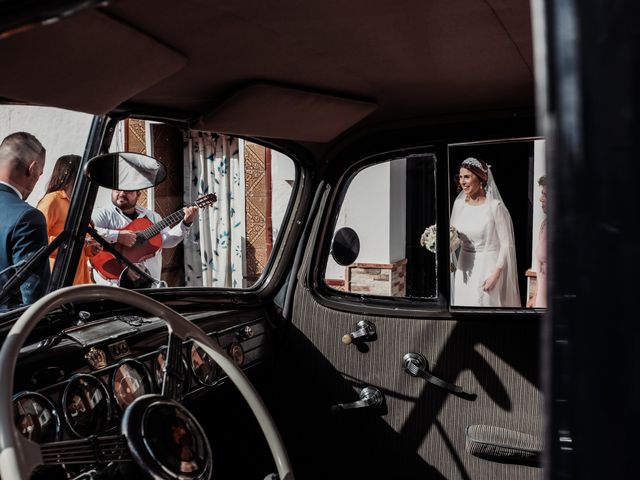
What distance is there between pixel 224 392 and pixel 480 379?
0.93 metres

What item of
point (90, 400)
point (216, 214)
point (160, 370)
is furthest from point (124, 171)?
point (216, 214)

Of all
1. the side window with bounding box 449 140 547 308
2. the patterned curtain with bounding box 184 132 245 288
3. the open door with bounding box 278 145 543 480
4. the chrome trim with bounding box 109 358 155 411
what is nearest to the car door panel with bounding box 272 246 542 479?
the open door with bounding box 278 145 543 480

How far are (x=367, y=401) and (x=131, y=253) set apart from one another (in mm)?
1048

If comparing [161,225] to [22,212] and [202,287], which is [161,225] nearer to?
[202,287]

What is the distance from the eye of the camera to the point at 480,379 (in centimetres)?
255

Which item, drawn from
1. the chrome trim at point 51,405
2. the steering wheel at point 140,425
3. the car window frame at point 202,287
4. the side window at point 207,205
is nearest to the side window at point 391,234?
the car window frame at point 202,287

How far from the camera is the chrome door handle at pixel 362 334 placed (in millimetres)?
2707

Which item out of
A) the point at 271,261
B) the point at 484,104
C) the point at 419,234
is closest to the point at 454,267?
the point at 419,234

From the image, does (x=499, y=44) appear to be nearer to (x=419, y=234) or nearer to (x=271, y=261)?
(x=419, y=234)

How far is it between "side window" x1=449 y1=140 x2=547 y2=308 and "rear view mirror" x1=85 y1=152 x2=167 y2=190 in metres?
1.11

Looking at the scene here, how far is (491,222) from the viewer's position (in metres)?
2.60

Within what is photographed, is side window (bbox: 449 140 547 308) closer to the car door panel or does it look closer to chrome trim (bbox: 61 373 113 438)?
the car door panel

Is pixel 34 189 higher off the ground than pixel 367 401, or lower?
higher

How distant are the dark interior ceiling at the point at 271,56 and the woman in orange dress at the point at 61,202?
302mm
